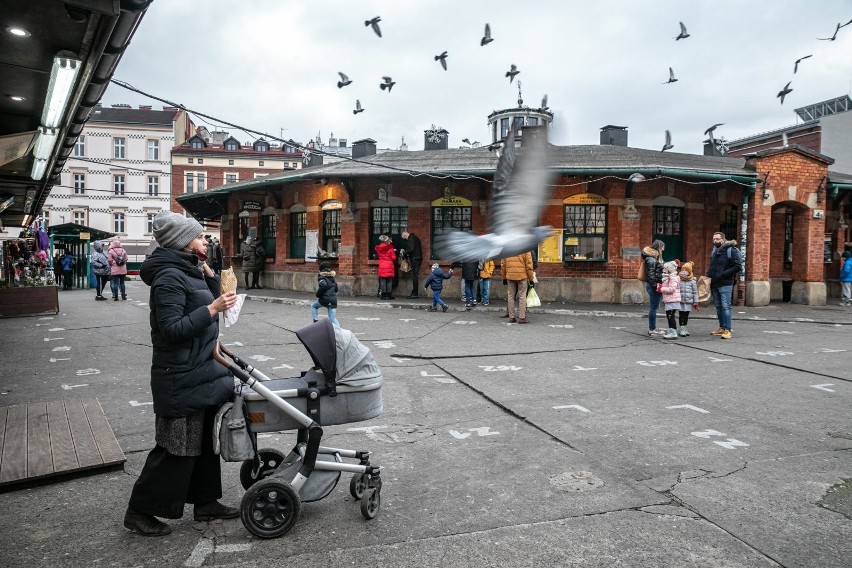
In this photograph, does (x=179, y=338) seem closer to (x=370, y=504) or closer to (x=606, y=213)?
(x=370, y=504)

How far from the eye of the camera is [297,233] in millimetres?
22016

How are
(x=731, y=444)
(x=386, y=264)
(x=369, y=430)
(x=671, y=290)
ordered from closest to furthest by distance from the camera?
1. (x=731, y=444)
2. (x=369, y=430)
3. (x=671, y=290)
4. (x=386, y=264)

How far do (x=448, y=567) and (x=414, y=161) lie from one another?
1833 cm

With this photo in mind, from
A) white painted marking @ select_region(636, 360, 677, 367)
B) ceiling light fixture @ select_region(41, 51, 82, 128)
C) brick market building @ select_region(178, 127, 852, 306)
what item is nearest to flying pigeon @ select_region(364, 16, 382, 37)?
brick market building @ select_region(178, 127, 852, 306)

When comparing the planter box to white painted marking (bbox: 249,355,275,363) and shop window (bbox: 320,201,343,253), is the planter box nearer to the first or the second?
shop window (bbox: 320,201,343,253)

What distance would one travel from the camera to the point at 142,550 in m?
3.15

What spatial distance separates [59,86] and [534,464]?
6.51 metres

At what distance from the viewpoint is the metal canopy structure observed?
33.1 m

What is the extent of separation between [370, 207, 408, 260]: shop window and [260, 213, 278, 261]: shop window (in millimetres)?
5369

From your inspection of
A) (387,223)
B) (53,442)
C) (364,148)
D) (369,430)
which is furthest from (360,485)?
(364,148)

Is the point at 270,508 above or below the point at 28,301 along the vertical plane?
below

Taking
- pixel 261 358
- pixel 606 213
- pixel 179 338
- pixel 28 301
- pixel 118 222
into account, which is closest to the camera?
pixel 179 338

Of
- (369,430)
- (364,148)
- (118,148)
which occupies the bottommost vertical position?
(369,430)

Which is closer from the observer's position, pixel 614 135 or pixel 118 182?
pixel 614 135
